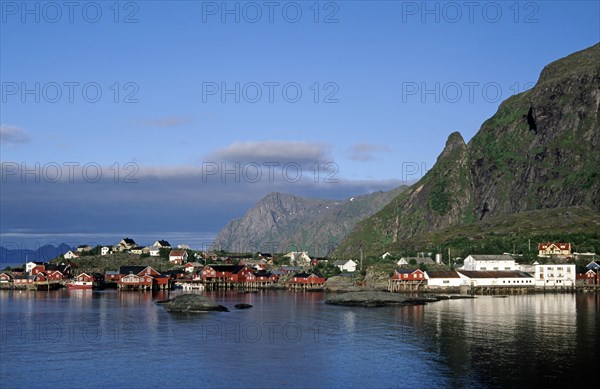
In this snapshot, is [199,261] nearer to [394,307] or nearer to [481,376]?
[394,307]

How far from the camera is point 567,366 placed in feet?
176

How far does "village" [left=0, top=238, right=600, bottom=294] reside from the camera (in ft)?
476

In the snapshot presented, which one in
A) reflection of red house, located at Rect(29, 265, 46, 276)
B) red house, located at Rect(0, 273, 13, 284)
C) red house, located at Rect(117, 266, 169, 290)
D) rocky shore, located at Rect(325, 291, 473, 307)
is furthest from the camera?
red house, located at Rect(0, 273, 13, 284)

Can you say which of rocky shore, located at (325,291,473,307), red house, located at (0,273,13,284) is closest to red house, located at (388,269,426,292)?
rocky shore, located at (325,291,473,307)

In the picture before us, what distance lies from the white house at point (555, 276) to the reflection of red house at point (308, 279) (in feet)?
164

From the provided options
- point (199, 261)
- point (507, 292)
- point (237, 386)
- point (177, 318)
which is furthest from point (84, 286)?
point (237, 386)

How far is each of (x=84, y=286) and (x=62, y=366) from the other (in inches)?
4213

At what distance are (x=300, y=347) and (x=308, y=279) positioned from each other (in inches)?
3886

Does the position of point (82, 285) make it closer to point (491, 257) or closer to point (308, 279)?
point (308, 279)

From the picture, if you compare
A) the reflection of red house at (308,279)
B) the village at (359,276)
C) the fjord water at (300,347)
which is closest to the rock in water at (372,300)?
the fjord water at (300,347)

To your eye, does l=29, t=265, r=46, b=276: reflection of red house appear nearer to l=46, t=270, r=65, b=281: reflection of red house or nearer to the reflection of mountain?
l=46, t=270, r=65, b=281: reflection of red house

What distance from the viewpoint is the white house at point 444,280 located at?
473 ft

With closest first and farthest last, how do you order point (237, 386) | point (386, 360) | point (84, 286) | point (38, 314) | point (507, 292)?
1. point (237, 386)
2. point (386, 360)
3. point (38, 314)
4. point (507, 292)
5. point (84, 286)

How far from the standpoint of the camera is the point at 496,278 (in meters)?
146
